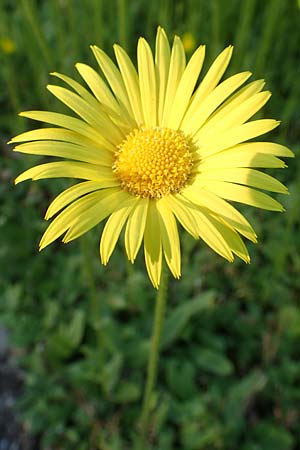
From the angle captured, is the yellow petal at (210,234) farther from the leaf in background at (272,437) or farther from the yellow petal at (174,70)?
the leaf in background at (272,437)

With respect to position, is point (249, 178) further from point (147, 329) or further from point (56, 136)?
point (147, 329)

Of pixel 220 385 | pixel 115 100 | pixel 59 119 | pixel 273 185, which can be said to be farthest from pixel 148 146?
pixel 220 385

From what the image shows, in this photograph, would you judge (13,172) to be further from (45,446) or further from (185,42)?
(45,446)

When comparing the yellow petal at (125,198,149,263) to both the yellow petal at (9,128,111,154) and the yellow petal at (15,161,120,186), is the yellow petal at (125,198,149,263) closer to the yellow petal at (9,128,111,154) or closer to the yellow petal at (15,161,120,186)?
the yellow petal at (15,161,120,186)

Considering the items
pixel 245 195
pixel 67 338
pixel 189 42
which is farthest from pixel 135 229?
pixel 189 42

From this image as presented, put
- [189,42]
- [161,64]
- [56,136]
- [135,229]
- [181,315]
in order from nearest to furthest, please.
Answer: [135,229], [56,136], [161,64], [181,315], [189,42]

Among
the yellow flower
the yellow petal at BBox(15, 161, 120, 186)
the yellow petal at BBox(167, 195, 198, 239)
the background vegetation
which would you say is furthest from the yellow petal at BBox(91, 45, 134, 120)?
the yellow flower

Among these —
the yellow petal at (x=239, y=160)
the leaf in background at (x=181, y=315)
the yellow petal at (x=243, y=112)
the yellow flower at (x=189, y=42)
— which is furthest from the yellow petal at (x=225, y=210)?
the yellow flower at (x=189, y=42)
